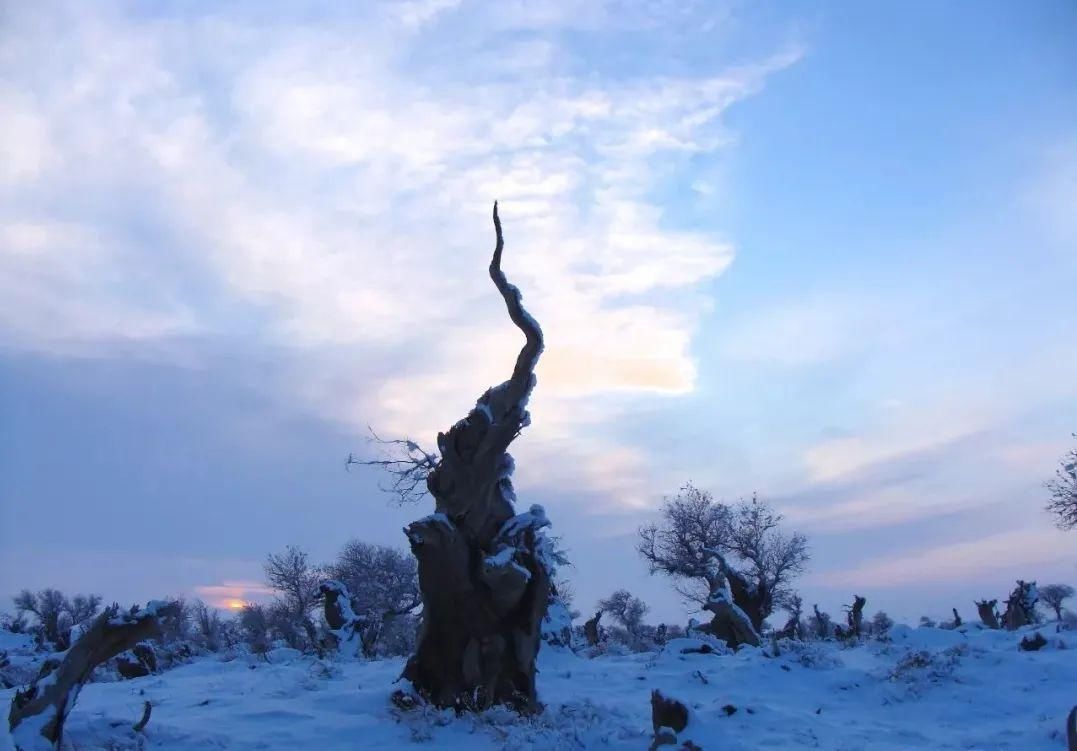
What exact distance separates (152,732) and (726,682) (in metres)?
9.58

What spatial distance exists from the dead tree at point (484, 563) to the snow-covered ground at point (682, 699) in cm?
74

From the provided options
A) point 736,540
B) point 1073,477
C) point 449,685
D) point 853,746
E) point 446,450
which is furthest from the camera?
point 736,540

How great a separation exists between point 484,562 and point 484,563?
25 millimetres

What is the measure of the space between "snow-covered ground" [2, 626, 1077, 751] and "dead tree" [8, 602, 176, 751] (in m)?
0.58

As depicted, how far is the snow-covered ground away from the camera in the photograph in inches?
371

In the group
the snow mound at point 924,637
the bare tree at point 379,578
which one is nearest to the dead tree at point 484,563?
the snow mound at point 924,637

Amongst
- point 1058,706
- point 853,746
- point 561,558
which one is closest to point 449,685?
point 561,558

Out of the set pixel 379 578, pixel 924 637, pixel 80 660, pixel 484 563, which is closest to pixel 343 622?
pixel 484 563

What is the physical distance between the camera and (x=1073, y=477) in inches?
1372

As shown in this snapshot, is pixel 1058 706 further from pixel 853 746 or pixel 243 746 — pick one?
pixel 243 746

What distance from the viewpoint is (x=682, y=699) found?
489 inches

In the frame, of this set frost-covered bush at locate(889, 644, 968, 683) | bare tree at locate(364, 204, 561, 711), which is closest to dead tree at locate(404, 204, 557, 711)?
bare tree at locate(364, 204, 561, 711)

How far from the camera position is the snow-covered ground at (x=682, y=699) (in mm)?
9430

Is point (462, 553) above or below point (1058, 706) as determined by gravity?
above
